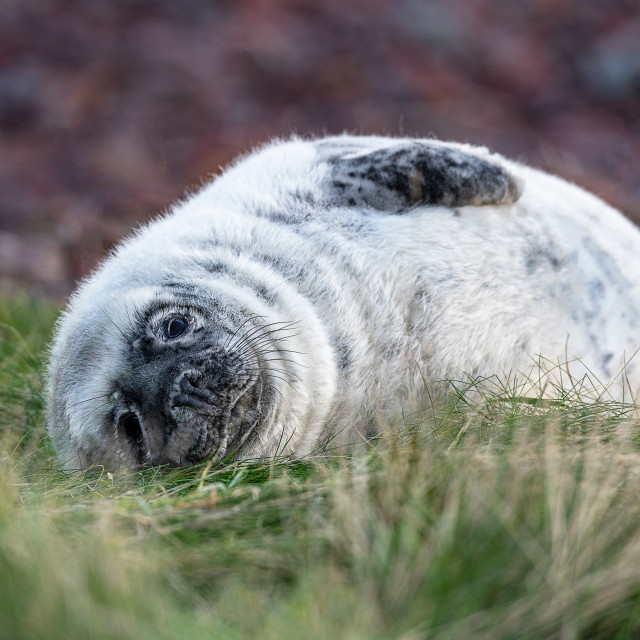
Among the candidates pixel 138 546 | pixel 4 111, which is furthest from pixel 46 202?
pixel 138 546

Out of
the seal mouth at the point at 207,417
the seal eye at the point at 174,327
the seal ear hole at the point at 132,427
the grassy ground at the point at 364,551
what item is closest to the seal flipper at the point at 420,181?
the seal eye at the point at 174,327

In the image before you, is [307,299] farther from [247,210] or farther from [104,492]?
[104,492]

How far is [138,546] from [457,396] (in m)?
1.50

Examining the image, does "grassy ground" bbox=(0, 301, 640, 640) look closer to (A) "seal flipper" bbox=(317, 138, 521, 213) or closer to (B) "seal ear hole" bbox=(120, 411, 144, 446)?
(B) "seal ear hole" bbox=(120, 411, 144, 446)

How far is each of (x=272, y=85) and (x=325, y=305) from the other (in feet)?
33.6

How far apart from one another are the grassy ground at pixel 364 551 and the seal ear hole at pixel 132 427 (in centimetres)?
57

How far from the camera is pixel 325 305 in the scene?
3.51 m

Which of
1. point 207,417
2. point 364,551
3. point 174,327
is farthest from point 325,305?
point 364,551

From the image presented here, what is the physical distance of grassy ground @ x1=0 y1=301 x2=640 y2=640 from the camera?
65.8 inches

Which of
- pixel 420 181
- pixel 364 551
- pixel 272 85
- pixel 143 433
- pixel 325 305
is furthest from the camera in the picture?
pixel 272 85

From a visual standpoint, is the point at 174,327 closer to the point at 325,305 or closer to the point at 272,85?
the point at 325,305

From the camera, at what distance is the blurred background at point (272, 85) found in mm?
11852

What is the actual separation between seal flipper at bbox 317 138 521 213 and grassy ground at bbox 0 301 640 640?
4.93 feet

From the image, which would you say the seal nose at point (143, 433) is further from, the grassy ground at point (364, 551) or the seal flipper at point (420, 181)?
the seal flipper at point (420, 181)
